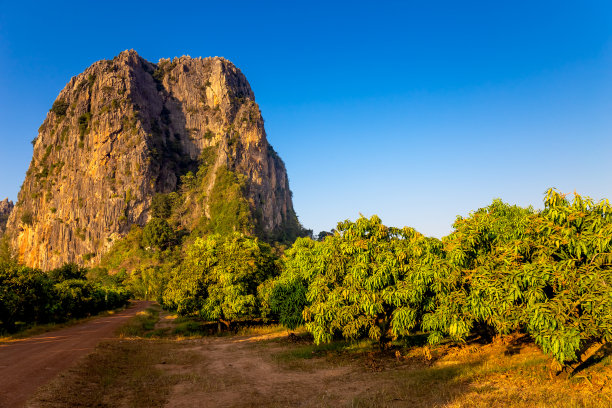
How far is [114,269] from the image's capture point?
4658 inches

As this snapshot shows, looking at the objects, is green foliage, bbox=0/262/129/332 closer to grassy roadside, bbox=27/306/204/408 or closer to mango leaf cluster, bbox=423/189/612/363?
grassy roadside, bbox=27/306/204/408

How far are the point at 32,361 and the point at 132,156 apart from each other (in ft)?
447

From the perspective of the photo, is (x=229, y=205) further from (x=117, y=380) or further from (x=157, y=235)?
(x=117, y=380)

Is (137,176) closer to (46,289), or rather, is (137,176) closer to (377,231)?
(46,289)

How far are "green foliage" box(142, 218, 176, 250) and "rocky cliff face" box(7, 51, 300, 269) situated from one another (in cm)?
1087

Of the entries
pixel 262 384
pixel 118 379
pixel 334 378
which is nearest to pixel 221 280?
pixel 118 379

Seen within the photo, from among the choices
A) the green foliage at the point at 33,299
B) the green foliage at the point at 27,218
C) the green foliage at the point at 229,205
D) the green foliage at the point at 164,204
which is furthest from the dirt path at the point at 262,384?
the green foliage at the point at 27,218

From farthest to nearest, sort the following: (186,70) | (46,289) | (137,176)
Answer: (186,70)
(137,176)
(46,289)

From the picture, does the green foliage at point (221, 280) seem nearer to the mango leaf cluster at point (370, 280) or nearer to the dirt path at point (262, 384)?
the dirt path at point (262, 384)

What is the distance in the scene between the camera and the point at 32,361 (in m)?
17.7

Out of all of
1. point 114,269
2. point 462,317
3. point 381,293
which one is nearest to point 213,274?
point 381,293

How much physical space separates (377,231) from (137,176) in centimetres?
13838

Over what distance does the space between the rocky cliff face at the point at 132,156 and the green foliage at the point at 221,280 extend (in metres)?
94.0

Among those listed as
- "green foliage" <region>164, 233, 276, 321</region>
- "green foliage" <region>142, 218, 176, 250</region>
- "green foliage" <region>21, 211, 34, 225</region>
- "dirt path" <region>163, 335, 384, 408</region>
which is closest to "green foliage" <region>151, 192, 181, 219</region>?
"green foliage" <region>142, 218, 176, 250</region>
